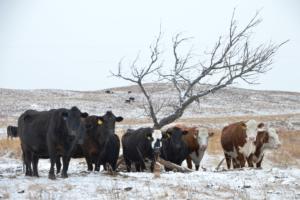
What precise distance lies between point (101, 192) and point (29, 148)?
142 inches

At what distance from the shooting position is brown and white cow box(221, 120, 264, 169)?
18.0 m

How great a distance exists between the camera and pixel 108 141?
15297 mm

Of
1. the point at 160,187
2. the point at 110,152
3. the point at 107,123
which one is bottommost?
the point at 160,187

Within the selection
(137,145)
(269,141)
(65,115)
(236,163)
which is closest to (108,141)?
(137,145)

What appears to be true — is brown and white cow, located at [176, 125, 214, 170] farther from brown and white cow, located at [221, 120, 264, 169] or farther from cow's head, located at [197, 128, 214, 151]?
brown and white cow, located at [221, 120, 264, 169]

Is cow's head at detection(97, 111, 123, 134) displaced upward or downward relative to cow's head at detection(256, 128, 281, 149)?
upward

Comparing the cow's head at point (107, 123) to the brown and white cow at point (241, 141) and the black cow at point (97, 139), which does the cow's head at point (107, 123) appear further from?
the brown and white cow at point (241, 141)

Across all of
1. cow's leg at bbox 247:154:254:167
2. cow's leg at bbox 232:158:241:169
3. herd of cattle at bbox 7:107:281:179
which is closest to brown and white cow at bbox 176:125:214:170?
herd of cattle at bbox 7:107:281:179

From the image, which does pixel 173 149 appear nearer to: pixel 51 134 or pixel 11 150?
pixel 51 134

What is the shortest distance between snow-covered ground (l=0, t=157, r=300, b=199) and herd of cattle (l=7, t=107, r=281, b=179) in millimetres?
1080

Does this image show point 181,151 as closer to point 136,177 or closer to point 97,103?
point 136,177

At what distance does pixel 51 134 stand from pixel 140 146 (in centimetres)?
506

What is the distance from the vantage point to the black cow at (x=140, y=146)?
1595 cm

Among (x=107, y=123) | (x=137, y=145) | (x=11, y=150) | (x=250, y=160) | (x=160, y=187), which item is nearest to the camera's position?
(x=160, y=187)
